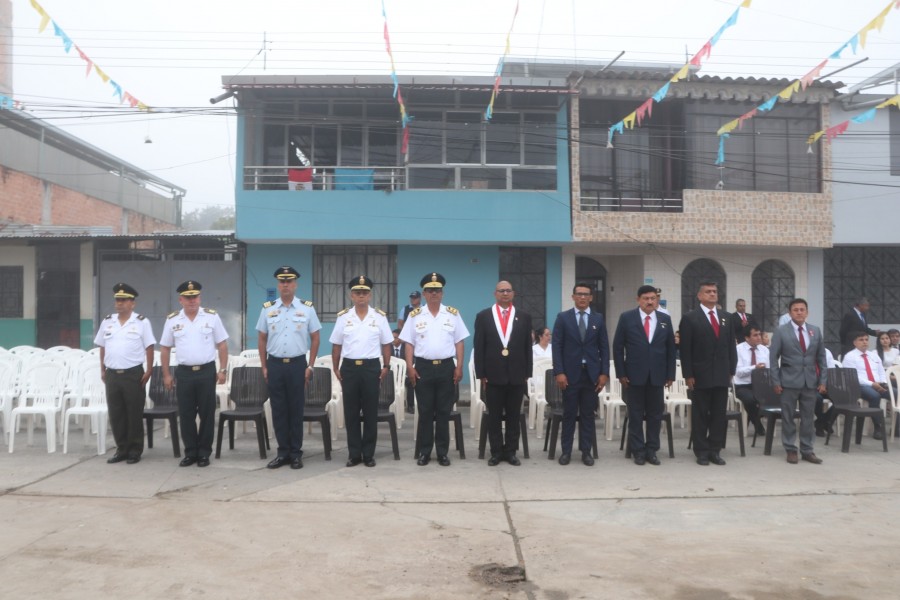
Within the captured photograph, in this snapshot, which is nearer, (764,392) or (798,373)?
(798,373)

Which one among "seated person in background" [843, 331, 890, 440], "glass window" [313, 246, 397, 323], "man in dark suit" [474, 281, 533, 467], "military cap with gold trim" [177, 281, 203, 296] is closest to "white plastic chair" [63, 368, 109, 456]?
"military cap with gold trim" [177, 281, 203, 296]

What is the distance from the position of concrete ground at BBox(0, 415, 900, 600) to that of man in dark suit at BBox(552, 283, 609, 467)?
326mm

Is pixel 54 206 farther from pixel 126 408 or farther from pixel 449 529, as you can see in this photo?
pixel 449 529

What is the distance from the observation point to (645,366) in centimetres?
729

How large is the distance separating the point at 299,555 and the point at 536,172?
12.0 metres

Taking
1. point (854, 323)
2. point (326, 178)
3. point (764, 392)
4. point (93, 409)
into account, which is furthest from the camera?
point (326, 178)

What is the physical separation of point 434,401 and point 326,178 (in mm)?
9346

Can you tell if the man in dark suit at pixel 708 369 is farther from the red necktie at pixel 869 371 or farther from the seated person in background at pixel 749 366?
the red necktie at pixel 869 371

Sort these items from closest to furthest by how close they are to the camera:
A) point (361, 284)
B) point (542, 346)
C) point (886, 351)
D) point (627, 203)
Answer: point (361, 284), point (886, 351), point (542, 346), point (627, 203)

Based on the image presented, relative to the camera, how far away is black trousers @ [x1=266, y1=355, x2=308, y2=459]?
7.07 meters

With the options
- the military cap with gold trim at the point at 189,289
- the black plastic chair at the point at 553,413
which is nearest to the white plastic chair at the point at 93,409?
the military cap with gold trim at the point at 189,289

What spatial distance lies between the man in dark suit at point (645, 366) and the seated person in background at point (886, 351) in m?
4.62

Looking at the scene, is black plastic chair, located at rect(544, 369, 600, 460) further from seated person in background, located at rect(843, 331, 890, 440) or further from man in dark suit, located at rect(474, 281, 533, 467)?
seated person in background, located at rect(843, 331, 890, 440)

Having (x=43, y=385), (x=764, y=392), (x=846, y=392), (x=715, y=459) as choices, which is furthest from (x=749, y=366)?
(x=43, y=385)
